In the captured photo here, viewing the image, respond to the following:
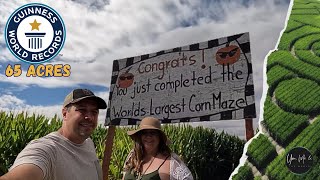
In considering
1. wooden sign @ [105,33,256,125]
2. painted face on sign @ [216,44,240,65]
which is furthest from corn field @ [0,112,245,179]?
painted face on sign @ [216,44,240,65]

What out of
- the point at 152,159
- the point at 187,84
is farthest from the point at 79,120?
the point at 187,84

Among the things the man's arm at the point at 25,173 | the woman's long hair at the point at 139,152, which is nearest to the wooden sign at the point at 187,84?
the woman's long hair at the point at 139,152

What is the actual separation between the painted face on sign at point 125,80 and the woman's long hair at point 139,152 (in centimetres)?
315

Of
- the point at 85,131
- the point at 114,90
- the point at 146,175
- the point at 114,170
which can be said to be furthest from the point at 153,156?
the point at 114,170

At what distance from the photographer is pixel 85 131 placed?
1.96m

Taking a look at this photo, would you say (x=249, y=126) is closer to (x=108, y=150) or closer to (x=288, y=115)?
(x=288, y=115)

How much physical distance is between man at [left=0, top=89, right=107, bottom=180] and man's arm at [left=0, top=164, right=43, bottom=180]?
1cm

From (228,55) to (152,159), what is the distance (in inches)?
103

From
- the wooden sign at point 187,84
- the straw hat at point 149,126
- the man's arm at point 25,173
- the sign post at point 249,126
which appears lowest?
the man's arm at point 25,173

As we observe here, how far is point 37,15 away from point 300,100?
468 centimetres

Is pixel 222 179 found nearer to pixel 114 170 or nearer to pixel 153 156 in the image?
pixel 114 170

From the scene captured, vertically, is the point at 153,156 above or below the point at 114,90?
below

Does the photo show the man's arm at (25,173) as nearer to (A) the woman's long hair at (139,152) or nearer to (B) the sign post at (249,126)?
(A) the woman's long hair at (139,152)

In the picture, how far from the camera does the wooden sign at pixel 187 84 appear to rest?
5.48m
